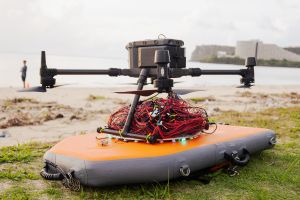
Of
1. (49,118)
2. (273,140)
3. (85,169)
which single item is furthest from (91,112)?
(85,169)

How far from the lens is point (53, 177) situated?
4.17 meters

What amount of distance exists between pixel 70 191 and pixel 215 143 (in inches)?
70.2

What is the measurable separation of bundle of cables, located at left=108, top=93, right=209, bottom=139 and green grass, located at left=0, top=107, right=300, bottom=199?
0.59m

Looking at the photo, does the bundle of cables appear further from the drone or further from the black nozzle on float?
the black nozzle on float

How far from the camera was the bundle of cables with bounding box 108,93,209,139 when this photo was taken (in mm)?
4422

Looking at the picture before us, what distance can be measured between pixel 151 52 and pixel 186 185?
1.58m

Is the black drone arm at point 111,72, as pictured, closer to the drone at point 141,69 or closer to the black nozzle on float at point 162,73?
the drone at point 141,69

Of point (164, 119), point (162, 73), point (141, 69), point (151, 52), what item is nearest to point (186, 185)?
point (164, 119)

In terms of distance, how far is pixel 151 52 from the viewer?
174 inches

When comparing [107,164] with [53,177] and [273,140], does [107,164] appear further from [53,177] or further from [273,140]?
[273,140]

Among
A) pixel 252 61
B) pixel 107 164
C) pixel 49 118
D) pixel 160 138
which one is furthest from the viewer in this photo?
pixel 49 118

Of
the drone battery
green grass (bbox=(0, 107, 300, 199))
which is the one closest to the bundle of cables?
the drone battery

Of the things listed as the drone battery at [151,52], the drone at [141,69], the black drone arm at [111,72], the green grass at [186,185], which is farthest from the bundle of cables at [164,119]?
the green grass at [186,185]

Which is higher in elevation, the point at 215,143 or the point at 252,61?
the point at 252,61
